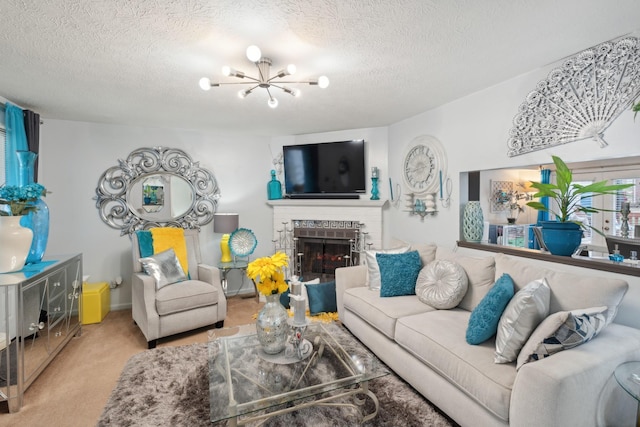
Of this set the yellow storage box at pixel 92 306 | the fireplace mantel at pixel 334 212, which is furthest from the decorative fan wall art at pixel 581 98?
the yellow storage box at pixel 92 306

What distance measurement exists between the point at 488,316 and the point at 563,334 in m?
0.37

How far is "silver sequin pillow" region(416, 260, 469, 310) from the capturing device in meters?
Answer: 2.36

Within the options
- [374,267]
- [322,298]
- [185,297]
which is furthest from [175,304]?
[374,267]

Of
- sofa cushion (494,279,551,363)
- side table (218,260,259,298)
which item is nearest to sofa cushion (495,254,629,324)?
sofa cushion (494,279,551,363)

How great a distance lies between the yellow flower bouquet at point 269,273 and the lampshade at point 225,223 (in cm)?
225

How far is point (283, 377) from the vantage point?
180 cm

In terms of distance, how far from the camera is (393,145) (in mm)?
4062

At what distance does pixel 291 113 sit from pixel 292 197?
4.66 ft

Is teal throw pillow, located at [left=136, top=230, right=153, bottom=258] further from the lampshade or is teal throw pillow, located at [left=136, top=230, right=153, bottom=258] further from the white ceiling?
the white ceiling

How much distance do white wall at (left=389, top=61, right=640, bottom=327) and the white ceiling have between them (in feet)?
0.55

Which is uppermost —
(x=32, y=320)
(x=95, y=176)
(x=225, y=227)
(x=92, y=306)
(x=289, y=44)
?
(x=289, y=44)

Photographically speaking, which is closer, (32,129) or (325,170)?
(32,129)

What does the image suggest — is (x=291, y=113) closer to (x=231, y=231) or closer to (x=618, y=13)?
(x=231, y=231)

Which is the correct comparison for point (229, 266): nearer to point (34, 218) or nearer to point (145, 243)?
point (145, 243)
